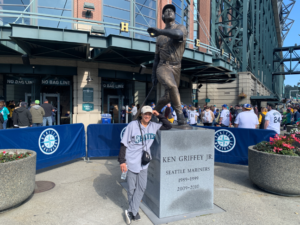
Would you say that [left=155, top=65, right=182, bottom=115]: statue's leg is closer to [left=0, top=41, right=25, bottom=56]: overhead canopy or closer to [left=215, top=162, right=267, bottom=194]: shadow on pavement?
[left=215, top=162, right=267, bottom=194]: shadow on pavement

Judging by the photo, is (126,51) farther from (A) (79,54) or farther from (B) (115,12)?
(B) (115,12)

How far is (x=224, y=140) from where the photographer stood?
271 inches

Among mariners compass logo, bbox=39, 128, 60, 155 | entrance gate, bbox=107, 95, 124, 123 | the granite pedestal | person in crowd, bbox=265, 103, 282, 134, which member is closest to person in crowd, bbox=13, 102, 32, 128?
mariners compass logo, bbox=39, 128, 60, 155

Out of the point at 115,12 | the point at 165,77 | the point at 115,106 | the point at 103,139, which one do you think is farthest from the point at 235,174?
the point at 115,12

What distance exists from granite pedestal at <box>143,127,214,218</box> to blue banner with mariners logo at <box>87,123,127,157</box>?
3565 millimetres

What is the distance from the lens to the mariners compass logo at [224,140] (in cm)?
677

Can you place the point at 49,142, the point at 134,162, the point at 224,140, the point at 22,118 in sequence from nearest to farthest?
the point at 134,162 < the point at 49,142 < the point at 224,140 < the point at 22,118

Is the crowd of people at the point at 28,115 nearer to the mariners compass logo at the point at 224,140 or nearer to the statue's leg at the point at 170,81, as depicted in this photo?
the statue's leg at the point at 170,81

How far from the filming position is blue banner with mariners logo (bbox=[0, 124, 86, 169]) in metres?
5.32

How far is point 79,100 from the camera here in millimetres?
15578

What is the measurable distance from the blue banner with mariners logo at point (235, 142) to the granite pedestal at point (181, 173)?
3.08 m

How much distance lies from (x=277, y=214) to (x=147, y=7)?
1818cm

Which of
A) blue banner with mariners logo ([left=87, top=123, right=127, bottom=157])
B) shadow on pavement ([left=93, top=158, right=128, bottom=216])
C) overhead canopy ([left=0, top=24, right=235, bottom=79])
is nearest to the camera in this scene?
shadow on pavement ([left=93, top=158, right=128, bottom=216])

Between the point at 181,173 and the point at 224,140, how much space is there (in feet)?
11.7
